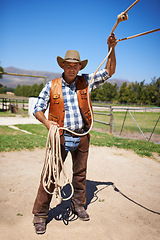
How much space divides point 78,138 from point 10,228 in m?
1.27

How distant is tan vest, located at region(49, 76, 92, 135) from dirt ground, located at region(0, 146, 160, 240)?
1.15 m

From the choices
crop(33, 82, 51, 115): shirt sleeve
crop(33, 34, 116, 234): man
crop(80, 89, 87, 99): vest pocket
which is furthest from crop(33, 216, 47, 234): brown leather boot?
crop(80, 89, 87, 99): vest pocket

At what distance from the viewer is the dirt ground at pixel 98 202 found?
219 cm

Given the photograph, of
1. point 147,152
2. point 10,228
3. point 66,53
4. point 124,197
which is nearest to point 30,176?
point 10,228

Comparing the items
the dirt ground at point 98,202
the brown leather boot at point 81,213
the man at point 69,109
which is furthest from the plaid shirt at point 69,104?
the dirt ground at point 98,202

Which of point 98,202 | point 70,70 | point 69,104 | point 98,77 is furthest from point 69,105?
point 98,202

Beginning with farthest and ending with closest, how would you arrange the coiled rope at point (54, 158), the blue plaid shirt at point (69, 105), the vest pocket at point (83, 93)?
the vest pocket at point (83, 93)
the blue plaid shirt at point (69, 105)
the coiled rope at point (54, 158)

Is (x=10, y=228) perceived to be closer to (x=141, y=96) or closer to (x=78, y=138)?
(x=78, y=138)

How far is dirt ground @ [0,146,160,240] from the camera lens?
2194 mm

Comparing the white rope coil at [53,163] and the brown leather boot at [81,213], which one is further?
the brown leather boot at [81,213]

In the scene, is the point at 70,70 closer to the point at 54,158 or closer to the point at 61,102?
the point at 61,102

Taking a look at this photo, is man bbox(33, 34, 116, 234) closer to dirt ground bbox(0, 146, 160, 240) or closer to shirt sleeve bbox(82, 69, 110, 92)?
shirt sleeve bbox(82, 69, 110, 92)

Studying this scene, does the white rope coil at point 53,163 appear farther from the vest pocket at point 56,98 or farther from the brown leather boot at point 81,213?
the brown leather boot at point 81,213

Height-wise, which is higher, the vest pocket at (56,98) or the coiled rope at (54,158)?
the vest pocket at (56,98)
